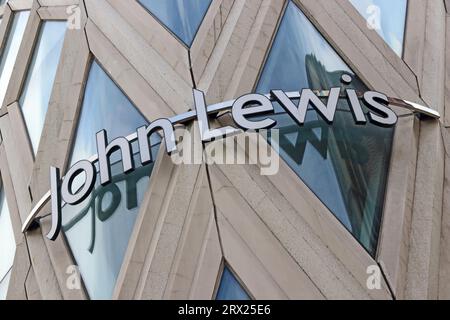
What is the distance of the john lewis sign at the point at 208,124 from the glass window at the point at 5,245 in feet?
12.9

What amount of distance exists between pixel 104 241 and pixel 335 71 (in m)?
5.17

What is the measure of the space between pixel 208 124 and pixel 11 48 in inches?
401

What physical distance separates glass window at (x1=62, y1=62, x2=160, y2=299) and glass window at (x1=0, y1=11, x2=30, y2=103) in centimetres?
630

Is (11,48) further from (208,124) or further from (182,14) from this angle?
(208,124)

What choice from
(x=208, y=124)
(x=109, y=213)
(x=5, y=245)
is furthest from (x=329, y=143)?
(x=5, y=245)

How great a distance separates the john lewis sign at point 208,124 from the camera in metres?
16.2

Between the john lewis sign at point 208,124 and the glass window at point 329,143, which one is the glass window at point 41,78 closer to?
the john lewis sign at point 208,124

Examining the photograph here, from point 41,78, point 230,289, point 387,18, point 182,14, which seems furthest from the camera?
point 41,78

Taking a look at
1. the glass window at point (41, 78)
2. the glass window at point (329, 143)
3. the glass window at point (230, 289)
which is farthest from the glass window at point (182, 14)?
the glass window at point (230, 289)

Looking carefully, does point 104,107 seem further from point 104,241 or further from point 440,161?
point 440,161

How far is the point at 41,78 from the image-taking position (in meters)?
21.4

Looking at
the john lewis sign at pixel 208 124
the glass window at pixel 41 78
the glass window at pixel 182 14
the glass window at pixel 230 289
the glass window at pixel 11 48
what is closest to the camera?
the glass window at pixel 230 289

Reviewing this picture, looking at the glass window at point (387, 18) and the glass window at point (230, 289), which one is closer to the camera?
the glass window at point (230, 289)
